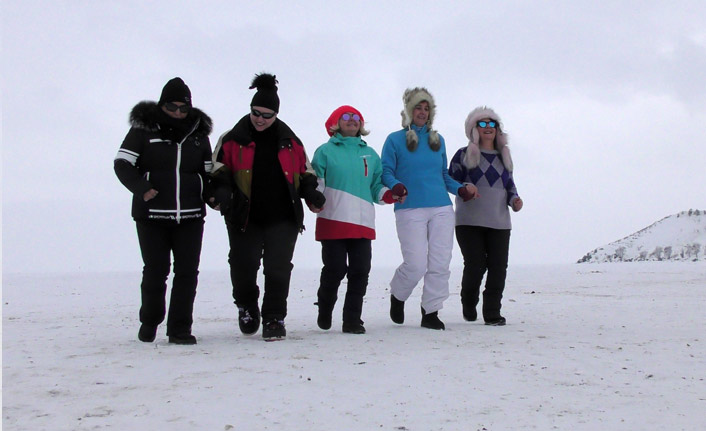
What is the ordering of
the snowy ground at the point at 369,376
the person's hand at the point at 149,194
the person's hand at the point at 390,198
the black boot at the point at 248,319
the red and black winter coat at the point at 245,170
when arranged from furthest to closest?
the person's hand at the point at 390,198
the black boot at the point at 248,319
the red and black winter coat at the point at 245,170
the person's hand at the point at 149,194
the snowy ground at the point at 369,376

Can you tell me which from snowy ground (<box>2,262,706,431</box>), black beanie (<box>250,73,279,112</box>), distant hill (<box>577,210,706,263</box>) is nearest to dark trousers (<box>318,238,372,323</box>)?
snowy ground (<box>2,262,706,431</box>)

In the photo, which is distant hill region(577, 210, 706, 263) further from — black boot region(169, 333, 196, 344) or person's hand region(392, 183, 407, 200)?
black boot region(169, 333, 196, 344)

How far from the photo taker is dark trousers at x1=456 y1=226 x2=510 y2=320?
548cm

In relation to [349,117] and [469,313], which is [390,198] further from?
[469,313]

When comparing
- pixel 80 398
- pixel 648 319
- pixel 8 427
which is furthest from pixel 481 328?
pixel 8 427

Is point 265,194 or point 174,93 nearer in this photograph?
point 174,93

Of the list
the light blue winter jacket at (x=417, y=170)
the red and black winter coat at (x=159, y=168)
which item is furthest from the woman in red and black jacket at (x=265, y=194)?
the light blue winter jacket at (x=417, y=170)

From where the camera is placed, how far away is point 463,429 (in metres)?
2.42

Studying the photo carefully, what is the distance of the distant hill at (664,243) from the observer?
17281 mm

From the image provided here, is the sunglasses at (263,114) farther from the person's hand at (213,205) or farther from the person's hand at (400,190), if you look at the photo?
the person's hand at (400,190)

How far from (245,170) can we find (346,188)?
0.79m

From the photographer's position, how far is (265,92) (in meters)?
4.71

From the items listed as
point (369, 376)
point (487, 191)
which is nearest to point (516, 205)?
point (487, 191)

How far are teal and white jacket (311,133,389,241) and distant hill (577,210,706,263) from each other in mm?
13913
